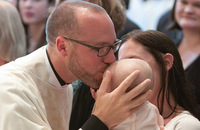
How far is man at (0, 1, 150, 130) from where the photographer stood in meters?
2.00

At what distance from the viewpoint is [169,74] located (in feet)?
8.60

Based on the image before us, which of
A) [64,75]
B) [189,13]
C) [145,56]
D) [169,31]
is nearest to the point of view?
[64,75]

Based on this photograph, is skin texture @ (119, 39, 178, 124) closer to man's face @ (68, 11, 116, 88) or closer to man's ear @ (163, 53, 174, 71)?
man's ear @ (163, 53, 174, 71)

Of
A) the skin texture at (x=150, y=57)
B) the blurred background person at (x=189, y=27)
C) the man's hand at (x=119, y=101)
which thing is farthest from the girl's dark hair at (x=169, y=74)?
the blurred background person at (x=189, y=27)

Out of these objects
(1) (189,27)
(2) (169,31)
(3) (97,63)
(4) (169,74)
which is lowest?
→ (2) (169,31)

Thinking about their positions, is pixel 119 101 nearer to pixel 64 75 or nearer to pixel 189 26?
pixel 64 75

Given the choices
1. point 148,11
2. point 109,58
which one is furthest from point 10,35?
point 148,11

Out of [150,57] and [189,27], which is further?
[189,27]

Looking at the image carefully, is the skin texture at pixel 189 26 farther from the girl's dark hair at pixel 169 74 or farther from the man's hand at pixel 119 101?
the man's hand at pixel 119 101

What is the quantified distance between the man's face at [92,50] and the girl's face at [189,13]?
6.62 feet

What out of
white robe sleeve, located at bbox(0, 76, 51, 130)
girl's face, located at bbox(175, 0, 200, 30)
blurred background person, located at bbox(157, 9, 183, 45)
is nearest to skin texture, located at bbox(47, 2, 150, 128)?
white robe sleeve, located at bbox(0, 76, 51, 130)

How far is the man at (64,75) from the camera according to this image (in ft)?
6.57

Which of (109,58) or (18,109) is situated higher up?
(109,58)

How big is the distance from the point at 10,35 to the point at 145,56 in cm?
161
